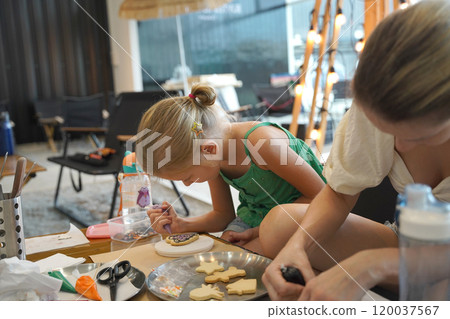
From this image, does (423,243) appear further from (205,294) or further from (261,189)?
(261,189)

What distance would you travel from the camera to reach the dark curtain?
6.61 meters

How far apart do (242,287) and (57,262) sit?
0.47m

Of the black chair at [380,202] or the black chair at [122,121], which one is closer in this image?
the black chair at [380,202]

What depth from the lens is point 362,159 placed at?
32.3 inches

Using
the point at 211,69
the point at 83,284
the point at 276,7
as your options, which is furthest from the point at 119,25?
the point at 83,284

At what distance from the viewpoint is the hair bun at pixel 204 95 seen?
123 centimetres

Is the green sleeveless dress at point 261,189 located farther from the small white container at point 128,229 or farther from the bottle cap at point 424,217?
the bottle cap at point 424,217

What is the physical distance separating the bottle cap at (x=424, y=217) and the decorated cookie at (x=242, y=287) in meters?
0.37

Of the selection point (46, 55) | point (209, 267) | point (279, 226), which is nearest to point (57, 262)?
point (209, 267)

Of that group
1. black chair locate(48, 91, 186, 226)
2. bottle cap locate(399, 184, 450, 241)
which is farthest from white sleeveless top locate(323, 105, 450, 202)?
black chair locate(48, 91, 186, 226)

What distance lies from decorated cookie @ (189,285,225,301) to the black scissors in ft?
0.45

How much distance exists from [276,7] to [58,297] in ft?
22.2

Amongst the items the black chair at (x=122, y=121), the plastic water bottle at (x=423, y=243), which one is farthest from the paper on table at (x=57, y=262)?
the black chair at (x=122, y=121)

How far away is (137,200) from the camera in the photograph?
141 cm
